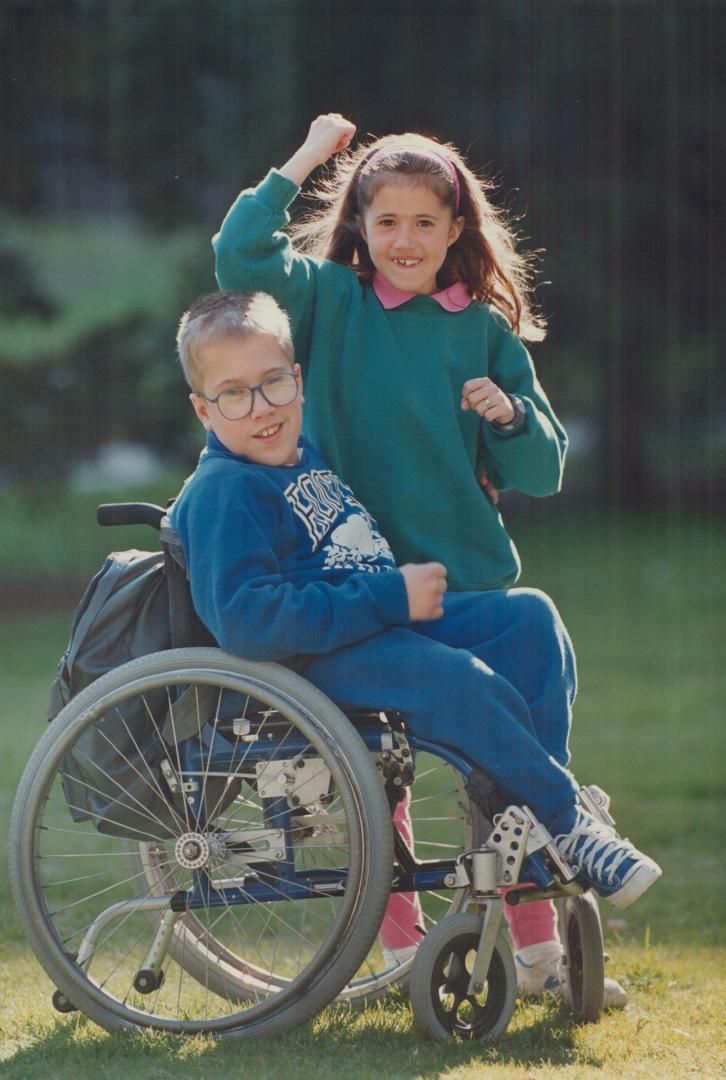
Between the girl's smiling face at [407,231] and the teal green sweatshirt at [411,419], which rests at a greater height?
the girl's smiling face at [407,231]

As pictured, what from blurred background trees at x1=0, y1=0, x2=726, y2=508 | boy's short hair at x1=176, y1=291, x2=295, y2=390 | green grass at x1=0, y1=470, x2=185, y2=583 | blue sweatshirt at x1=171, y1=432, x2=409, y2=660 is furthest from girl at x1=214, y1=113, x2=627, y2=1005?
green grass at x1=0, y1=470, x2=185, y2=583

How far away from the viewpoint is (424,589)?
9.25ft

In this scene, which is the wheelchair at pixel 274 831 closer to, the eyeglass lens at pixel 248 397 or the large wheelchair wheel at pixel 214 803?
the large wheelchair wheel at pixel 214 803

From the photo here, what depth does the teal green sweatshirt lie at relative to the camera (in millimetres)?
3189

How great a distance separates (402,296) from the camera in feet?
10.6

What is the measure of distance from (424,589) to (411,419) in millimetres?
494

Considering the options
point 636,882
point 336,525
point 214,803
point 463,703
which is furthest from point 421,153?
point 636,882

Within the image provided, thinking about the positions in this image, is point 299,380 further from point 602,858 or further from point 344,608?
point 602,858

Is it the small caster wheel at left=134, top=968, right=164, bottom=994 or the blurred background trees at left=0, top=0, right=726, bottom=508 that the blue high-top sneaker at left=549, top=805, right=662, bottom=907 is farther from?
the blurred background trees at left=0, top=0, right=726, bottom=508

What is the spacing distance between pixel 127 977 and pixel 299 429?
132 cm

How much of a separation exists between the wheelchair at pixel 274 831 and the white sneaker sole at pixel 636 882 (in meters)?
0.10

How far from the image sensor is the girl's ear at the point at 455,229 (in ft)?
10.7

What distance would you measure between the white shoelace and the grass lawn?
0.35m

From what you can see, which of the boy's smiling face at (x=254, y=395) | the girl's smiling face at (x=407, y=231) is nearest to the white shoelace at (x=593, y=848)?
the boy's smiling face at (x=254, y=395)
